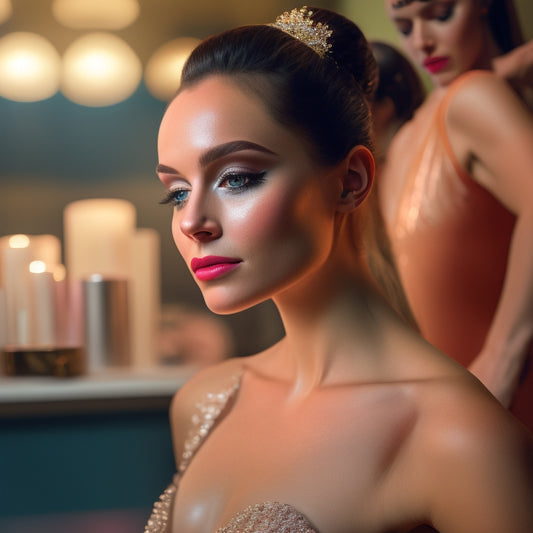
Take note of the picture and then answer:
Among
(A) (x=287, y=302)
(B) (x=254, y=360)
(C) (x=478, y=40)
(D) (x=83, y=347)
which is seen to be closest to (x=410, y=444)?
(A) (x=287, y=302)

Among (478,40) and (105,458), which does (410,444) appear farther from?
(105,458)

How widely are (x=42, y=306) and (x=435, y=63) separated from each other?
106 cm

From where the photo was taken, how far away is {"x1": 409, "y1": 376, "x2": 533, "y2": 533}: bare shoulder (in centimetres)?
67

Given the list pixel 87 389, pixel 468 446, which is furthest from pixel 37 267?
pixel 468 446

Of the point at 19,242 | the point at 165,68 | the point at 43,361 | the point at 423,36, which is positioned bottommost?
the point at 43,361

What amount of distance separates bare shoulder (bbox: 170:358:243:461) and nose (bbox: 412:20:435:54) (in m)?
0.55

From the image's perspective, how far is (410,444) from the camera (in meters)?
0.73

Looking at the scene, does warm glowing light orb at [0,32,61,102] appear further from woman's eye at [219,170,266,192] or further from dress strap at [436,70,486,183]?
woman's eye at [219,170,266,192]

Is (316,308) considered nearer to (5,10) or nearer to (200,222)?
(200,222)

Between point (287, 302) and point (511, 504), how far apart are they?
1.04ft

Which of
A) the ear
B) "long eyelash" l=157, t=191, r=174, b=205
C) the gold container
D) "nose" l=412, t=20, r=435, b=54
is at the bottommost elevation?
the gold container

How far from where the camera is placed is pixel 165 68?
226cm

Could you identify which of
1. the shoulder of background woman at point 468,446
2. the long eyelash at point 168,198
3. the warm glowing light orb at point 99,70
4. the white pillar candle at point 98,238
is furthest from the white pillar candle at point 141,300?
the shoulder of background woman at point 468,446

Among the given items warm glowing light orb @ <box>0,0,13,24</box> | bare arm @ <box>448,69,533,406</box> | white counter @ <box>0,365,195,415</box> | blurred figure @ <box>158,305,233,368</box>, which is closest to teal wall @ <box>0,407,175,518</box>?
white counter @ <box>0,365,195,415</box>
